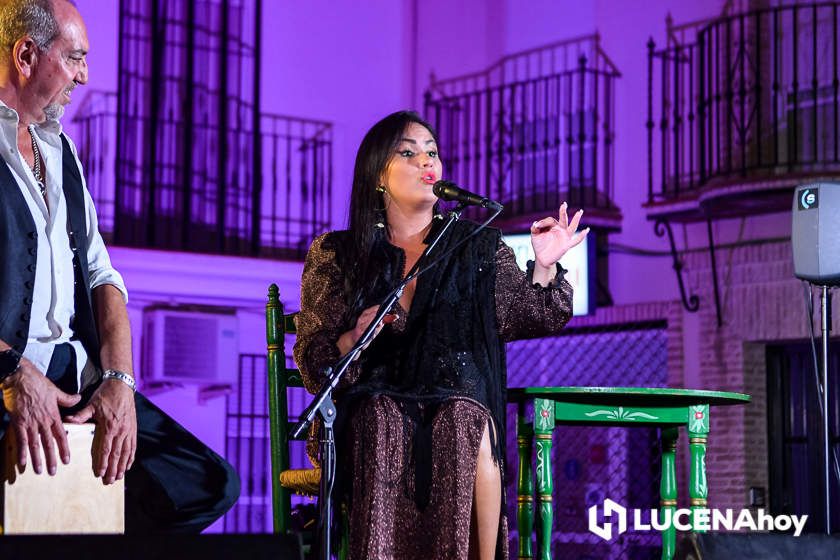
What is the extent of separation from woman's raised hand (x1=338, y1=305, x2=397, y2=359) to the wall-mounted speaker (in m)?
2.01

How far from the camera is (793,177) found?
8789 millimetres

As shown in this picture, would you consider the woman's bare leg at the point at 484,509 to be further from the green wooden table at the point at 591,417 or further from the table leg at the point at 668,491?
the table leg at the point at 668,491

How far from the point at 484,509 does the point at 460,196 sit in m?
0.85

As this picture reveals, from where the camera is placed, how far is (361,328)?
359cm

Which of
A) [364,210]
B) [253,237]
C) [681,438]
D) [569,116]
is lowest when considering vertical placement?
[681,438]

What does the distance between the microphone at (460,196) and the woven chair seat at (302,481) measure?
0.97 m

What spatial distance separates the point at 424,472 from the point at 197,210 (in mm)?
7671

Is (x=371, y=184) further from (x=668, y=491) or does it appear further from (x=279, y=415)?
(x=668, y=491)

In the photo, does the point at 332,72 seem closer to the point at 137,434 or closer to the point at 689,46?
the point at 689,46

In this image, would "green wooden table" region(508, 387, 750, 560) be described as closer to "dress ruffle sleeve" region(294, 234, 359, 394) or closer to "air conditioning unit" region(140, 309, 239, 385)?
"dress ruffle sleeve" region(294, 234, 359, 394)

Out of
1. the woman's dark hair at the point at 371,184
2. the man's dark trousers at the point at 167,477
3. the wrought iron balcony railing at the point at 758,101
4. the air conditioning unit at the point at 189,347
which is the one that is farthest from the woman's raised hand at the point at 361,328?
the air conditioning unit at the point at 189,347

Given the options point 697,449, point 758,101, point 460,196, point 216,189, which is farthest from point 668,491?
point 216,189

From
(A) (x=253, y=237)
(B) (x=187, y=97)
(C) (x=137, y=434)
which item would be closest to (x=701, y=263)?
(A) (x=253, y=237)

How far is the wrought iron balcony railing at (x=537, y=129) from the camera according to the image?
34.7ft
